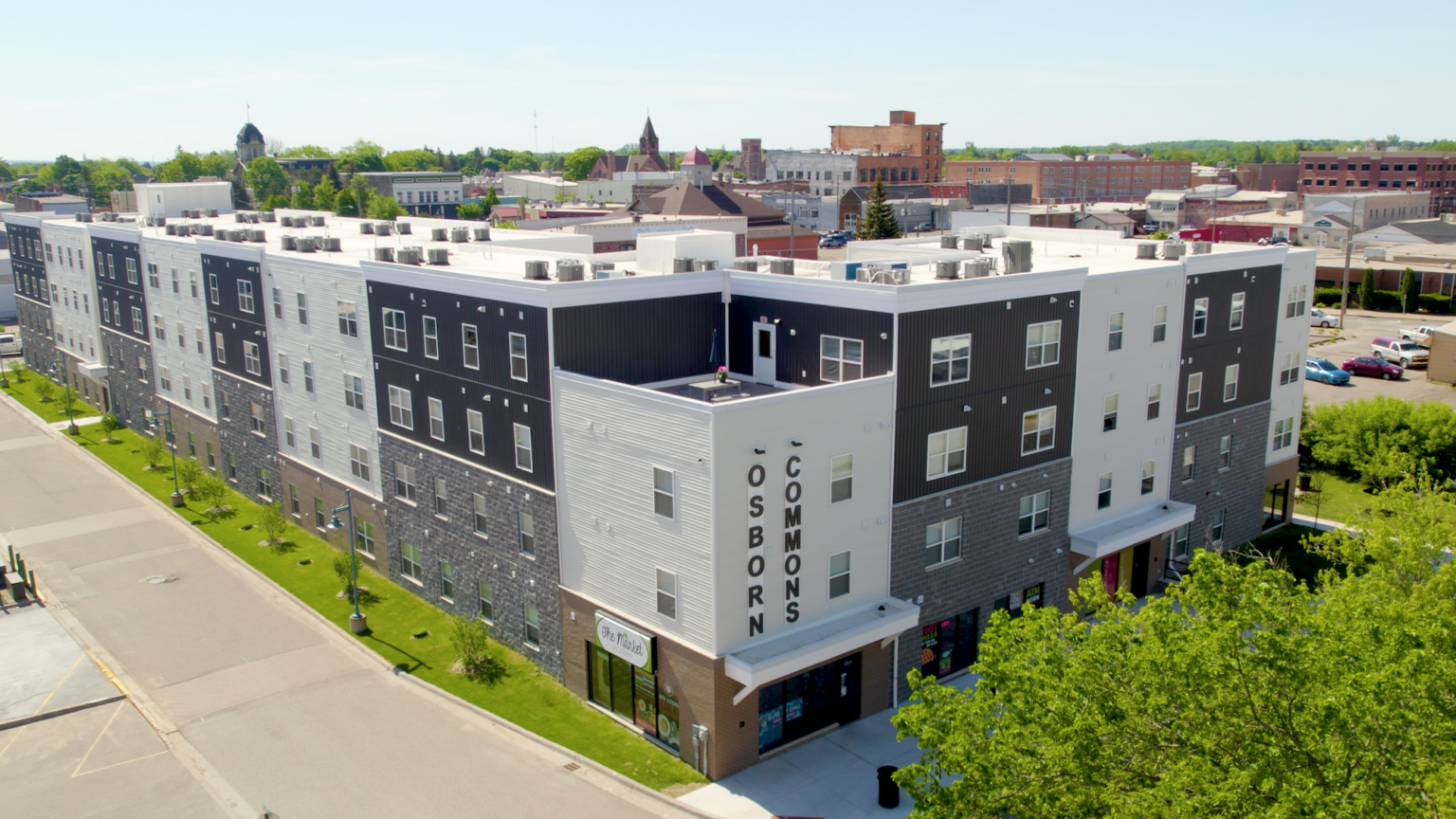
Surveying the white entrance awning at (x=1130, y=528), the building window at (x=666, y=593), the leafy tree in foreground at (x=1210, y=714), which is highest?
the leafy tree in foreground at (x=1210, y=714)

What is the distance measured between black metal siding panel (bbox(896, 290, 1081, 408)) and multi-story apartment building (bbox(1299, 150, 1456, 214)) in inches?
6673

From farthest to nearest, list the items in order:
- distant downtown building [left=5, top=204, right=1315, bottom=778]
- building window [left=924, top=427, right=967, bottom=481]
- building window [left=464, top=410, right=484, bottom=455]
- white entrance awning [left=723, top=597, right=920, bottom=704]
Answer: building window [left=464, top=410, right=484, bottom=455] < building window [left=924, top=427, right=967, bottom=481] < distant downtown building [left=5, top=204, right=1315, bottom=778] < white entrance awning [left=723, top=597, right=920, bottom=704]

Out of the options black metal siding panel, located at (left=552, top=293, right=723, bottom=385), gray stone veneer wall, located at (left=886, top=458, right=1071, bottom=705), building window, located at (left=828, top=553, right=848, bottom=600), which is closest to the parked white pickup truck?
gray stone veneer wall, located at (left=886, top=458, right=1071, bottom=705)

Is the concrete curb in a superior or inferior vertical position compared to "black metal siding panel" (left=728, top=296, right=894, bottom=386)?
inferior

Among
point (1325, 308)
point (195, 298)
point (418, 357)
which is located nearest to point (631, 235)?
point (195, 298)

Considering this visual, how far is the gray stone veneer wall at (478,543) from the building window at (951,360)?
37.9ft

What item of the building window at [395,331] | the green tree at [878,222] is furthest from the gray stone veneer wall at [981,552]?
the green tree at [878,222]

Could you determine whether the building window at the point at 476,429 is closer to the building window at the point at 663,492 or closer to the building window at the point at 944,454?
the building window at the point at 663,492

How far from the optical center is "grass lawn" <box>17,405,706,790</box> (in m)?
27.8

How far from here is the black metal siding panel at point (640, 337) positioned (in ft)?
97.8

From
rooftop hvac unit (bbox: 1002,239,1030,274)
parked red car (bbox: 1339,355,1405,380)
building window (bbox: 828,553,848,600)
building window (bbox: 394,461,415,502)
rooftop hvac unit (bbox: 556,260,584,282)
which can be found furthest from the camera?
parked red car (bbox: 1339,355,1405,380)

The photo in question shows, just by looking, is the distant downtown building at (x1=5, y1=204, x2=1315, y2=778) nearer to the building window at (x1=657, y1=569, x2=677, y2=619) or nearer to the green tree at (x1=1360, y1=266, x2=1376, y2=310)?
the building window at (x1=657, y1=569, x2=677, y2=619)

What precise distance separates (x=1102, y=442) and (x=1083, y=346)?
354 cm

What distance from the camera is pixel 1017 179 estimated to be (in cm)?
19500
